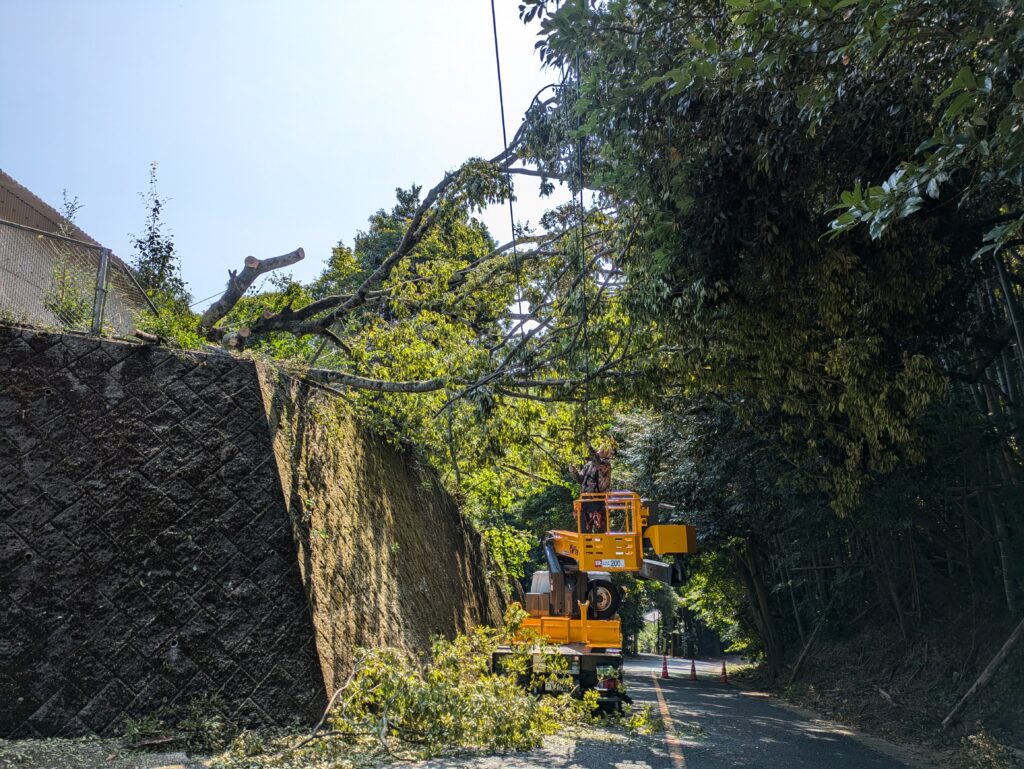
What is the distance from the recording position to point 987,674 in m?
10.9

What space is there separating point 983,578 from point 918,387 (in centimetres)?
739

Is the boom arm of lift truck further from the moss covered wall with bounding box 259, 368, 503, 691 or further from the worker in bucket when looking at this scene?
the moss covered wall with bounding box 259, 368, 503, 691

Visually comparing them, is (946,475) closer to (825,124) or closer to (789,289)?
(789,289)

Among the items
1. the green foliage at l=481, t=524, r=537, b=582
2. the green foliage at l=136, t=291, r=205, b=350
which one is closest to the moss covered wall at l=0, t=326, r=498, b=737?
the green foliage at l=136, t=291, r=205, b=350

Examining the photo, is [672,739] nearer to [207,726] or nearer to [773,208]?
[207,726]

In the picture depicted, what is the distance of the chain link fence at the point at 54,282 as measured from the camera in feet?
31.4

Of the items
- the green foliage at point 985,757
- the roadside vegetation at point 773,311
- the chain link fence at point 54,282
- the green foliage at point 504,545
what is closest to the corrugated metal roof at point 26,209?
the roadside vegetation at point 773,311

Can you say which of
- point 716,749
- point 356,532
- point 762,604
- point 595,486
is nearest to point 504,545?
point 762,604

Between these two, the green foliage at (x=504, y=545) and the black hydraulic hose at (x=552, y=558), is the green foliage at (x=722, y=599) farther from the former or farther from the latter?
the black hydraulic hose at (x=552, y=558)

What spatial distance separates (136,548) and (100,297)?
327 cm

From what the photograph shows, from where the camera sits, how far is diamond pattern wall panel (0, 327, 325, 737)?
7.99m

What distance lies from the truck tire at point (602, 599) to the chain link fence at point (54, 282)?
25.4 ft

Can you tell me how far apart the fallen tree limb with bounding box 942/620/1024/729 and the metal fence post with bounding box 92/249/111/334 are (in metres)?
12.3

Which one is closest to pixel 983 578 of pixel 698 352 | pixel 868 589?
pixel 868 589
